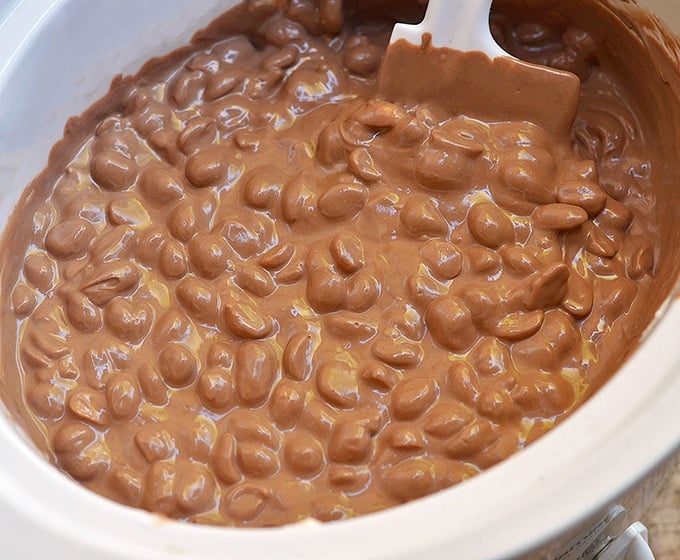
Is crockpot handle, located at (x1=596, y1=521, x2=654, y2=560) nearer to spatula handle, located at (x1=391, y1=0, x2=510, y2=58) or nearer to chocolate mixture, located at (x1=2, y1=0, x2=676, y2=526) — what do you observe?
chocolate mixture, located at (x1=2, y1=0, x2=676, y2=526)

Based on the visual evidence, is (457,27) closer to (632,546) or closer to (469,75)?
(469,75)

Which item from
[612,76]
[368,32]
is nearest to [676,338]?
[612,76]

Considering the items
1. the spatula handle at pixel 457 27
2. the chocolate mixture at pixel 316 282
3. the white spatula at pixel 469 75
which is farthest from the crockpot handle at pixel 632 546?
the spatula handle at pixel 457 27

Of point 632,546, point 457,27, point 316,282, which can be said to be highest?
point 457,27

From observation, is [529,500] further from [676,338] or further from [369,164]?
[369,164]

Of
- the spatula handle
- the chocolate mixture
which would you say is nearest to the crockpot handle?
the chocolate mixture

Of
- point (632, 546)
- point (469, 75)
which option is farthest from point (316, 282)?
point (632, 546)
